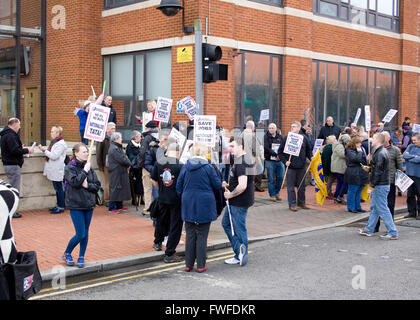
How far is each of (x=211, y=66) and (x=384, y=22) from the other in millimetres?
12264

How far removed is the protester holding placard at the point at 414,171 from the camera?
11.5 metres

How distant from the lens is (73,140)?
642 inches

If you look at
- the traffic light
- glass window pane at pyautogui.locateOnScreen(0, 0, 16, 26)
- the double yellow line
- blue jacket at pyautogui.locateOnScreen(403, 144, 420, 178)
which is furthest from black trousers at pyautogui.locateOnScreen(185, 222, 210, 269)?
glass window pane at pyautogui.locateOnScreen(0, 0, 16, 26)

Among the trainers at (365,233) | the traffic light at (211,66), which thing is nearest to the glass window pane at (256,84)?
the traffic light at (211,66)

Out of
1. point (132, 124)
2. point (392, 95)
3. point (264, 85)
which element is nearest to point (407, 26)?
Answer: point (392, 95)

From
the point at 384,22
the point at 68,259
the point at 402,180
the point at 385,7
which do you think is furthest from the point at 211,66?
the point at 385,7

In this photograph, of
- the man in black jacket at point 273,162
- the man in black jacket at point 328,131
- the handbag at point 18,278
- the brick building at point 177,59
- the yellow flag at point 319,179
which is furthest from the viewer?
the man in black jacket at point 328,131

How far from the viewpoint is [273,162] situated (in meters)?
13.0

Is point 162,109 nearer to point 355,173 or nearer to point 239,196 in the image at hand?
point 239,196

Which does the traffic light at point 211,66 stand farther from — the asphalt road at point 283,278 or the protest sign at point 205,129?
the asphalt road at point 283,278

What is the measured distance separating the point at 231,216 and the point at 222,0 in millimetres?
7943

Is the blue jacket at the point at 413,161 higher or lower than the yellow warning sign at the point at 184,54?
lower

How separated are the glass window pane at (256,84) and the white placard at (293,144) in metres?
3.34

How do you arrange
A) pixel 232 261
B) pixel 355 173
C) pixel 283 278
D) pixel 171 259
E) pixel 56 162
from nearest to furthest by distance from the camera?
1. pixel 283 278
2. pixel 232 261
3. pixel 171 259
4. pixel 56 162
5. pixel 355 173
